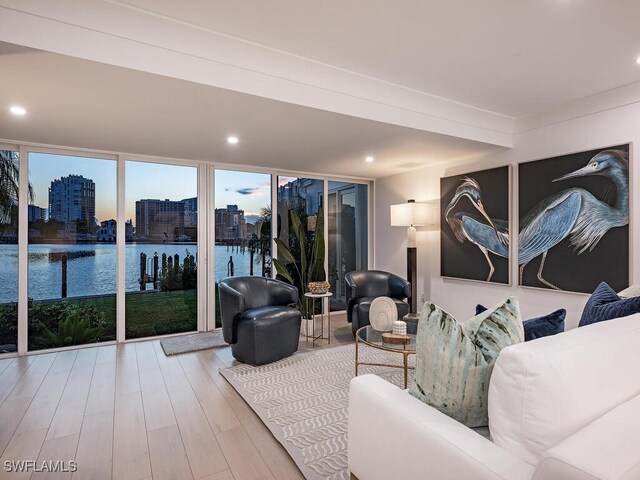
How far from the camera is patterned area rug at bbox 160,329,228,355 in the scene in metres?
3.87

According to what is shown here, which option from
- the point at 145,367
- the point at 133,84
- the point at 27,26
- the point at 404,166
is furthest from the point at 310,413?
the point at 404,166

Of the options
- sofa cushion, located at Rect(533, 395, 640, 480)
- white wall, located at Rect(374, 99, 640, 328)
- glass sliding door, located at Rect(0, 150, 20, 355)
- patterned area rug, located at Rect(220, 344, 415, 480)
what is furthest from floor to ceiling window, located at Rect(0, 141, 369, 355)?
sofa cushion, located at Rect(533, 395, 640, 480)

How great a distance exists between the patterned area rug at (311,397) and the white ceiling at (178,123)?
7.33 feet

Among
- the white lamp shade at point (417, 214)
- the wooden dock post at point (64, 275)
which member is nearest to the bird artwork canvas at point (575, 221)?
the white lamp shade at point (417, 214)

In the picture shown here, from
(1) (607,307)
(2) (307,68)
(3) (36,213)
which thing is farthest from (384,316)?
(3) (36,213)

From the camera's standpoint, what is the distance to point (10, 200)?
3744mm

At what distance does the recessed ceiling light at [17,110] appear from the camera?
2.74 metres

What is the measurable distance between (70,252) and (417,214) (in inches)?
167

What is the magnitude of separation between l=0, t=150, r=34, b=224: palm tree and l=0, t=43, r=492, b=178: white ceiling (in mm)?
311

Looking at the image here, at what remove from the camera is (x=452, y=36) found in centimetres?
229

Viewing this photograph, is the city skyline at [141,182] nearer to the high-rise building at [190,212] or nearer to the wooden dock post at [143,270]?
the high-rise building at [190,212]

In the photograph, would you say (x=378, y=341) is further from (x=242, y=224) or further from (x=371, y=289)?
(x=242, y=224)

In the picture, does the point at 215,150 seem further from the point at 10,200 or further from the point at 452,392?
the point at 452,392

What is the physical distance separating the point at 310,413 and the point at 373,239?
3.99 meters
